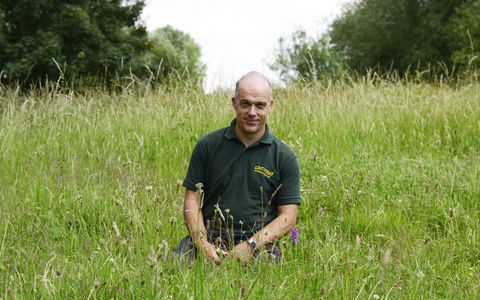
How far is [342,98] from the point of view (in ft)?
23.1

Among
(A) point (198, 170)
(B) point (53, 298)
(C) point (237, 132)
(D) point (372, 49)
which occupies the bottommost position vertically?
(B) point (53, 298)

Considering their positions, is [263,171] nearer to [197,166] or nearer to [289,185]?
[289,185]

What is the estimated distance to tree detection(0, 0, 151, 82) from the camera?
13562 millimetres

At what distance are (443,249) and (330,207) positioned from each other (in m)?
1.09

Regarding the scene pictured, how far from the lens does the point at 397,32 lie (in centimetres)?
2891

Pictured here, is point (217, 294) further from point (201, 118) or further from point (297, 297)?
point (201, 118)

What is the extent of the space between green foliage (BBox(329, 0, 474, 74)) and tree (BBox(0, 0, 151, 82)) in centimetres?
1743

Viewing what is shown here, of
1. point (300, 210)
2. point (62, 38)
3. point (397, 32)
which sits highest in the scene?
point (397, 32)

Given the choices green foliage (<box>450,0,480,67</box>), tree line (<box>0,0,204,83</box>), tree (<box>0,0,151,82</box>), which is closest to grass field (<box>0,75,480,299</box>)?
tree line (<box>0,0,204,83</box>)

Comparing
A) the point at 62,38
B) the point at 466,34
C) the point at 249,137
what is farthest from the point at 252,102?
the point at 466,34

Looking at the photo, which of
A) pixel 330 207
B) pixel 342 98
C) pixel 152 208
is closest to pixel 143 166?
pixel 152 208

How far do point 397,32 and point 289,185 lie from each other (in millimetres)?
29956

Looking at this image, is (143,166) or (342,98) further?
(342,98)

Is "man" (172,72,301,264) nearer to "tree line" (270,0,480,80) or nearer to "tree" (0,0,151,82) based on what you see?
"tree" (0,0,151,82)
